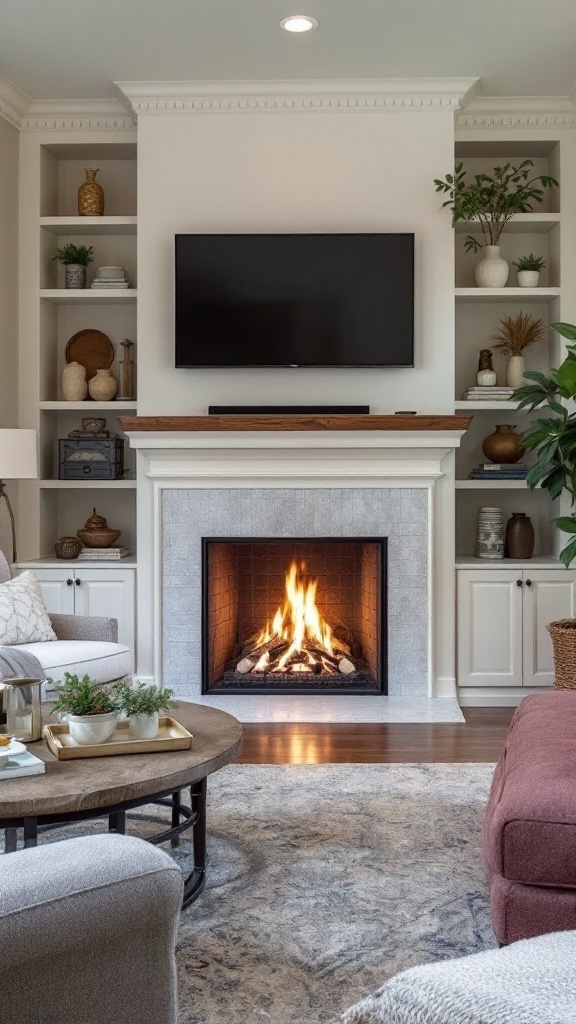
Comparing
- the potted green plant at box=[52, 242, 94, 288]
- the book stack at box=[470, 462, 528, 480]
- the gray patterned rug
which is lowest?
the gray patterned rug

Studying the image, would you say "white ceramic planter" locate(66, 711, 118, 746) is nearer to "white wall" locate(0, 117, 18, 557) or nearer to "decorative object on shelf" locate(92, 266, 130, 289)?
"white wall" locate(0, 117, 18, 557)

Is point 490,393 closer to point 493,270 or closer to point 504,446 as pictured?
point 504,446

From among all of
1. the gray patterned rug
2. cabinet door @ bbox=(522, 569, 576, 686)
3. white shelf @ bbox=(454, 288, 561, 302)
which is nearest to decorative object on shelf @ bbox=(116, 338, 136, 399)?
white shelf @ bbox=(454, 288, 561, 302)

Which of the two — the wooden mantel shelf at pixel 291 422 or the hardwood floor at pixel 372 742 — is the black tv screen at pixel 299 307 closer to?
the wooden mantel shelf at pixel 291 422

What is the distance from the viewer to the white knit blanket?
948 mm

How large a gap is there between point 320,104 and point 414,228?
2.54ft

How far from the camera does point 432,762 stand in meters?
3.74

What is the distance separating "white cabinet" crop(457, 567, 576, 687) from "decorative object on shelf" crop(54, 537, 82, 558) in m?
1.99

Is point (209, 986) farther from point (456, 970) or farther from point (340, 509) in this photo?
point (340, 509)

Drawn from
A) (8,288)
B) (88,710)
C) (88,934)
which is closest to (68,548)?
(8,288)

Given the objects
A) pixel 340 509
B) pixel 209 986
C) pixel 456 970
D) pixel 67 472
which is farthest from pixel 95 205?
pixel 456 970

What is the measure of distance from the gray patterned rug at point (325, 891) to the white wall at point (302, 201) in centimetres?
207

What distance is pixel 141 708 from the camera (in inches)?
95.3

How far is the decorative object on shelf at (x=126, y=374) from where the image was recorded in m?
5.21
